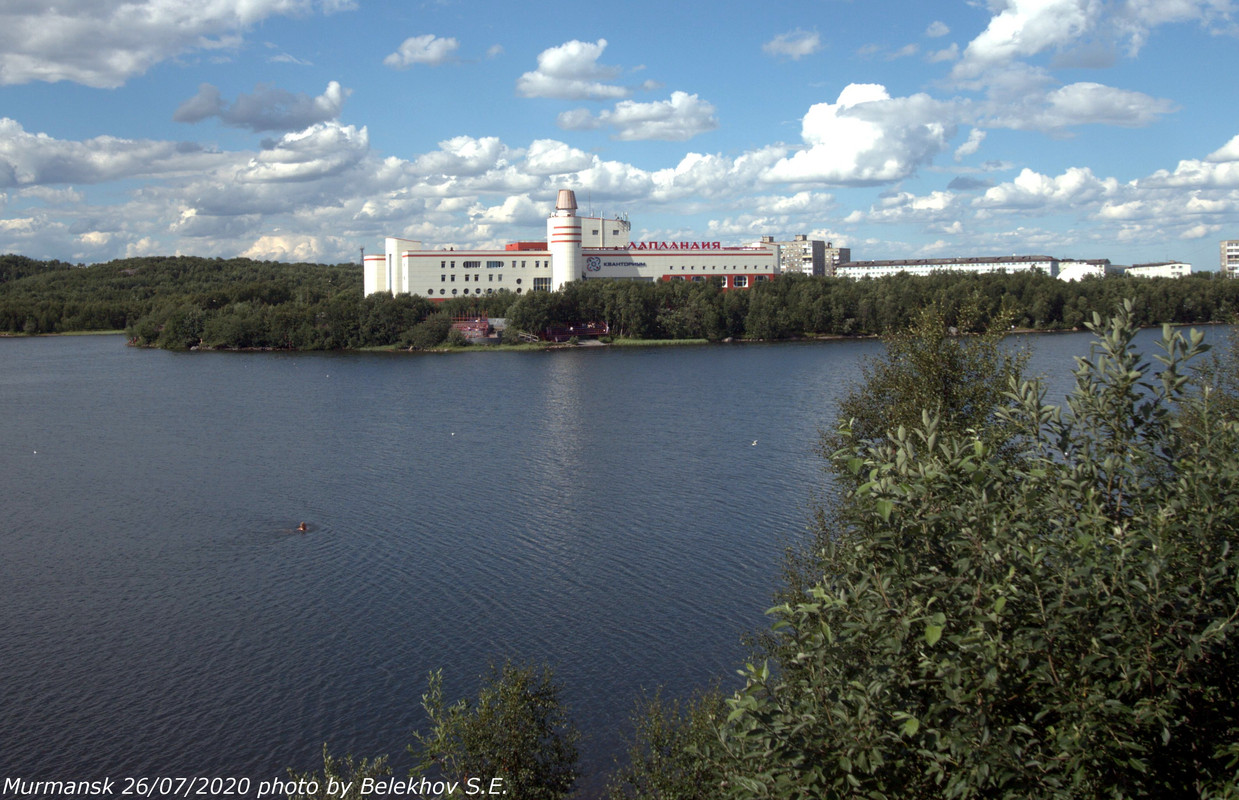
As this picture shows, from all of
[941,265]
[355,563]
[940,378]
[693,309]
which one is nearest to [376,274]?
[693,309]

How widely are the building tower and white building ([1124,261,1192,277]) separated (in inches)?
4260

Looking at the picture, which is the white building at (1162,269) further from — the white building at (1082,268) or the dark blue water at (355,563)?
the dark blue water at (355,563)

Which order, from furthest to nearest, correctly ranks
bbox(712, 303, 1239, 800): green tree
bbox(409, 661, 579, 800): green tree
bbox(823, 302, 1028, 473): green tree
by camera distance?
bbox(823, 302, 1028, 473): green tree, bbox(409, 661, 579, 800): green tree, bbox(712, 303, 1239, 800): green tree

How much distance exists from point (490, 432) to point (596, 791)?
79.9 ft

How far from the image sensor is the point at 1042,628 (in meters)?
4.44

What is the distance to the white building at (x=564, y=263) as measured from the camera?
260 ft

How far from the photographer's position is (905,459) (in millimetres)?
4770

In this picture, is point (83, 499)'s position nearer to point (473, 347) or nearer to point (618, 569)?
point (618, 569)

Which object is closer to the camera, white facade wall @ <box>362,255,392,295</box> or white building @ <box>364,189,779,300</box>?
white building @ <box>364,189,779,300</box>

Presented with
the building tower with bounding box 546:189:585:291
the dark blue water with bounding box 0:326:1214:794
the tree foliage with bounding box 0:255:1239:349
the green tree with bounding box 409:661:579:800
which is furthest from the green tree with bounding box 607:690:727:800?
the building tower with bounding box 546:189:585:291

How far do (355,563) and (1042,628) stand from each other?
55.9ft

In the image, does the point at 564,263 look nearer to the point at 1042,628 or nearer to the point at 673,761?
the point at 673,761

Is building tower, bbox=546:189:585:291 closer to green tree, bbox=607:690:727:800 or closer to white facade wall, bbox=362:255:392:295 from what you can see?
white facade wall, bbox=362:255:392:295

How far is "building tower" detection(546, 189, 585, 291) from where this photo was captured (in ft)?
258
